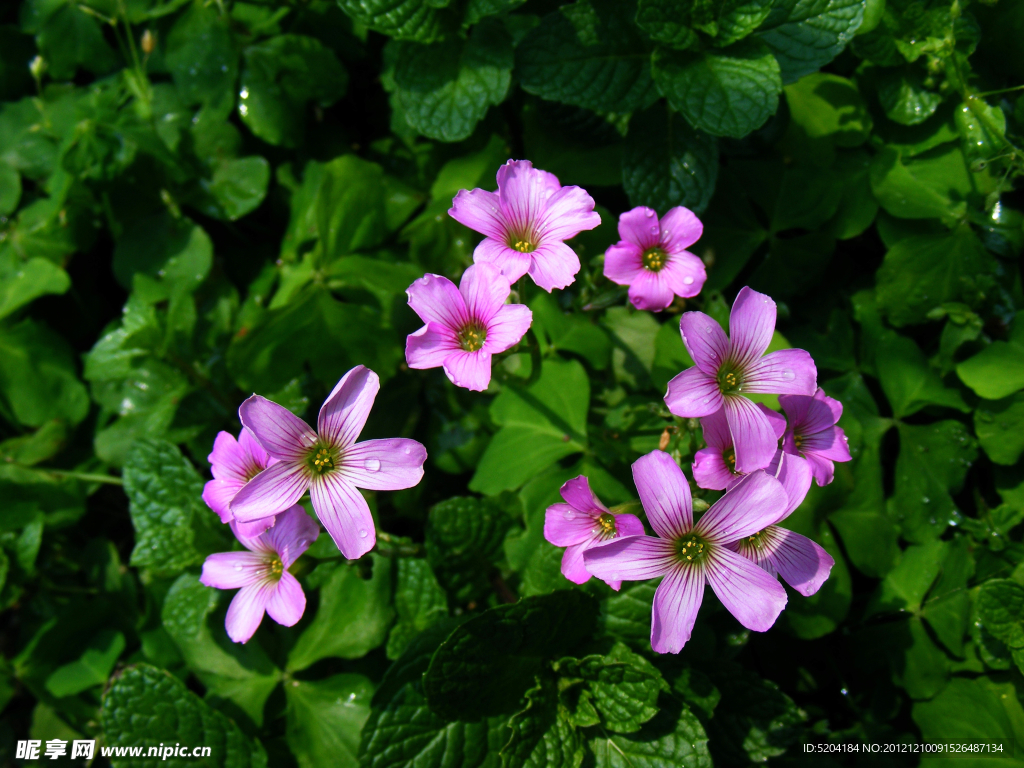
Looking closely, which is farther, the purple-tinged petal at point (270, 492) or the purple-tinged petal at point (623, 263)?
the purple-tinged petal at point (623, 263)

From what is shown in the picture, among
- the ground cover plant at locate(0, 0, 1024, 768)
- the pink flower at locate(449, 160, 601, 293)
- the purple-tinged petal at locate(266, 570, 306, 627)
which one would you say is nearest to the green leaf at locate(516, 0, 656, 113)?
the ground cover plant at locate(0, 0, 1024, 768)

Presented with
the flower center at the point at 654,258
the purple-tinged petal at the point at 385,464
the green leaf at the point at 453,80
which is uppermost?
the green leaf at the point at 453,80

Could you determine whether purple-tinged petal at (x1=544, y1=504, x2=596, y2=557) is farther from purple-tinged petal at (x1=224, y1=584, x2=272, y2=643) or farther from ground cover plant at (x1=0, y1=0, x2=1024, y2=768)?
purple-tinged petal at (x1=224, y1=584, x2=272, y2=643)

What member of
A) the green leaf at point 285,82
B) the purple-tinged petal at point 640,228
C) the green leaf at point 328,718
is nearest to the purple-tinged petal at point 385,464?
the purple-tinged petal at point 640,228

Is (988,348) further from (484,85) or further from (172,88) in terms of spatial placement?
(172,88)

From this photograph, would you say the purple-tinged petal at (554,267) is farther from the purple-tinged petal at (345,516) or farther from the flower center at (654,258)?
the purple-tinged petal at (345,516)

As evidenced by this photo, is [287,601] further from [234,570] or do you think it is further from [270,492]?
[270,492]
